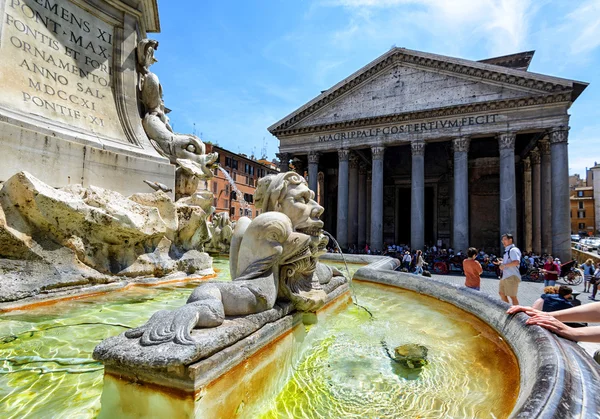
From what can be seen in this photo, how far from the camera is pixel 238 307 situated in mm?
1813

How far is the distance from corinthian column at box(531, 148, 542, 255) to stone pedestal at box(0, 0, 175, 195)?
2473 cm

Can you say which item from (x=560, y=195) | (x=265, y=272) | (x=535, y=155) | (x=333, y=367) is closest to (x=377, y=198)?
(x=560, y=195)

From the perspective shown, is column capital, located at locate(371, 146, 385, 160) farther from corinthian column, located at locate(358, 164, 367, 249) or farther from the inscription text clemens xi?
the inscription text clemens xi

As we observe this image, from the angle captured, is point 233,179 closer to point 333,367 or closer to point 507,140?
point 507,140

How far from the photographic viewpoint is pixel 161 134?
5363mm

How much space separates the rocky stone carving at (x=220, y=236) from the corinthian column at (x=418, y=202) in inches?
544

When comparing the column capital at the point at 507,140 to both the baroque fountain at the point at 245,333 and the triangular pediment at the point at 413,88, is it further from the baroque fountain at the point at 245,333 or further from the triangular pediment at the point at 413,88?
the baroque fountain at the point at 245,333

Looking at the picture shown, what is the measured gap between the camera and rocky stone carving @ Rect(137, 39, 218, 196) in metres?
5.30

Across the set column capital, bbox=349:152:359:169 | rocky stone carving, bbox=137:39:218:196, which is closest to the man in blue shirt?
rocky stone carving, bbox=137:39:218:196

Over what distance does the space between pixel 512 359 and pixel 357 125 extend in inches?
831

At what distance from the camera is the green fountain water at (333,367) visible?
5.36ft

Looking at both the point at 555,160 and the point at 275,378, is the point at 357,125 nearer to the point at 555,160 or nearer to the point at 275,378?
the point at 555,160

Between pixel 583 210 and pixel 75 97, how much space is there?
70.1 meters

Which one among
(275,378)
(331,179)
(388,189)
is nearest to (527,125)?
(388,189)
